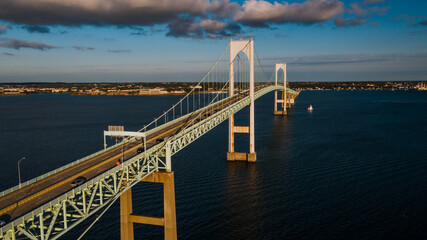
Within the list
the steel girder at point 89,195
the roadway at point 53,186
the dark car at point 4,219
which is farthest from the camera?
the roadway at point 53,186

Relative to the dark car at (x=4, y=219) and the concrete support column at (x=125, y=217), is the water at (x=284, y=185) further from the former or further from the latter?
the dark car at (x=4, y=219)

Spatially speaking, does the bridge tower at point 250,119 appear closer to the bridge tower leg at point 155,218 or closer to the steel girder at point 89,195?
the steel girder at point 89,195

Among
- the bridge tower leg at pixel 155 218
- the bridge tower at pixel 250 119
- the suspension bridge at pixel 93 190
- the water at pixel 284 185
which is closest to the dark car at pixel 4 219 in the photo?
the suspension bridge at pixel 93 190

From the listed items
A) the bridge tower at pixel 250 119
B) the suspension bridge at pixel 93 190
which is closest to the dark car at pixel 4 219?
the suspension bridge at pixel 93 190

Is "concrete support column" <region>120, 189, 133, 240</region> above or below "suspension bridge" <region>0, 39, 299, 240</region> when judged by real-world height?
below

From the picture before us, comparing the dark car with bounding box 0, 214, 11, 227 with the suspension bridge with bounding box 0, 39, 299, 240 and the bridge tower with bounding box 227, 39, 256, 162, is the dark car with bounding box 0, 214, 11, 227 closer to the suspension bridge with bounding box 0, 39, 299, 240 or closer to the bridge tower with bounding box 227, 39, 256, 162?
the suspension bridge with bounding box 0, 39, 299, 240

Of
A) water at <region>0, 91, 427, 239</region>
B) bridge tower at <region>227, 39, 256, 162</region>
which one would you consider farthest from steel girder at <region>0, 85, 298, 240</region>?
bridge tower at <region>227, 39, 256, 162</region>

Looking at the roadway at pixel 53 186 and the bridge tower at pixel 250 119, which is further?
the bridge tower at pixel 250 119

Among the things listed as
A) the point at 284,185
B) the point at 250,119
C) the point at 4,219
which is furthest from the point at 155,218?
the point at 250,119

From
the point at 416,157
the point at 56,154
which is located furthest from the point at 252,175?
the point at 56,154

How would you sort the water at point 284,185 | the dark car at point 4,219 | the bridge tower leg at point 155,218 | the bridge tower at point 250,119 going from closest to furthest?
the dark car at point 4,219
the bridge tower leg at point 155,218
the water at point 284,185
the bridge tower at point 250,119

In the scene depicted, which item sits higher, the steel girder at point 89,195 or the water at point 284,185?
the steel girder at point 89,195
